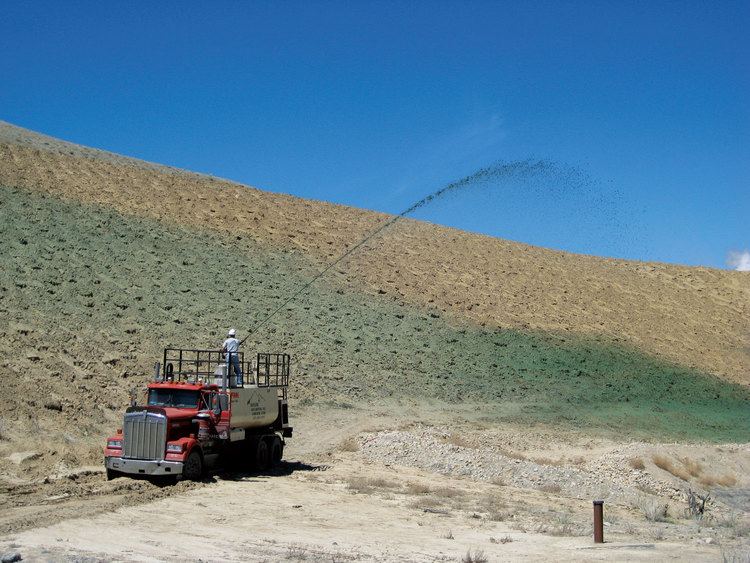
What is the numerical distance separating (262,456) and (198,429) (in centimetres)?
326

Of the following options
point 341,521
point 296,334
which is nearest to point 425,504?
point 341,521

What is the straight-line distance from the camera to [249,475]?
77.0ft

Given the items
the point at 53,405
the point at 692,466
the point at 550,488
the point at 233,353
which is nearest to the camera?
the point at 233,353

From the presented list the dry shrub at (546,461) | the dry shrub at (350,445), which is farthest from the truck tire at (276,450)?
the dry shrub at (546,461)

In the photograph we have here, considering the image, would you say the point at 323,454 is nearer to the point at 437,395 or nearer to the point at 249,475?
the point at 249,475

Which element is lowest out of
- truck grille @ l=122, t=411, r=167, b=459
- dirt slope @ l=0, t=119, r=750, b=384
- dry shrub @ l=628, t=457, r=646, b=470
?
dry shrub @ l=628, t=457, r=646, b=470

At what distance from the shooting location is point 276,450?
82.2 ft

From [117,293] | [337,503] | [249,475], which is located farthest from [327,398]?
[337,503]

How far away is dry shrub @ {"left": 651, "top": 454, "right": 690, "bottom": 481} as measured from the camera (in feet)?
90.3

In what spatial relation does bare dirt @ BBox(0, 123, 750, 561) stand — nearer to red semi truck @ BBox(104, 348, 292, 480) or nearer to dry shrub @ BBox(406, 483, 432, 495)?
dry shrub @ BBox(406, 483, 432, 495)

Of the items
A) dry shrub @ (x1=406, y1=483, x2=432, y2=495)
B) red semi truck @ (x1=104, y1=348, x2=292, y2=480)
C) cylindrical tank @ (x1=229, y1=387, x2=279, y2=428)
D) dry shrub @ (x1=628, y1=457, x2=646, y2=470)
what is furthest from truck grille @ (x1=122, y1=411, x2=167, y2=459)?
dry shrub @ (x1=628, y1=457, x2=646, y2=470)

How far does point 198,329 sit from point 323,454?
1206 cm

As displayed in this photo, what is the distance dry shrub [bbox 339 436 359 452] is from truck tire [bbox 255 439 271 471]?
506 centimetres

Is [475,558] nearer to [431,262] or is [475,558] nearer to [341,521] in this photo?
[341,521]
